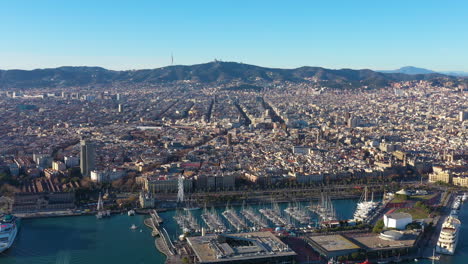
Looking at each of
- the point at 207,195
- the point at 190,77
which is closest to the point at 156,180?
the point at 207,195

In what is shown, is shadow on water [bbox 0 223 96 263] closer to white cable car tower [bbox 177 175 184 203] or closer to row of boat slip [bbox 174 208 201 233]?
row of boat slip [bbox 174 208 201 233]

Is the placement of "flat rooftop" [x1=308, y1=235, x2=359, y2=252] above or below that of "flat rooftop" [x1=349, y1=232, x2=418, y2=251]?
above

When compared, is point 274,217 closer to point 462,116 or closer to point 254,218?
point 254,218

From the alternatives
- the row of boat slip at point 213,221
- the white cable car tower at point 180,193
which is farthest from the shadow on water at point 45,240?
the white cable car tower at point 180,193

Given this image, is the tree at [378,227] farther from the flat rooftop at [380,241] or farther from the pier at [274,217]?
the pier at [274,217]

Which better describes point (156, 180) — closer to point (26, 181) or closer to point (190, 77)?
point (26, 181)

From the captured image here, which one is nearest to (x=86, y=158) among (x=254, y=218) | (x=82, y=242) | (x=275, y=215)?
(x=82, y=242)

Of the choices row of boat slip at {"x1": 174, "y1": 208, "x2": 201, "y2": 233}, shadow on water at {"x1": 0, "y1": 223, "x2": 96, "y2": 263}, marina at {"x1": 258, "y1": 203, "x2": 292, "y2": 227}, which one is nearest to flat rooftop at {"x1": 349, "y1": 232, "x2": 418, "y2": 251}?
marina at {"x1": 258, "y1": 203, "x2": 292, "y2": 227}
